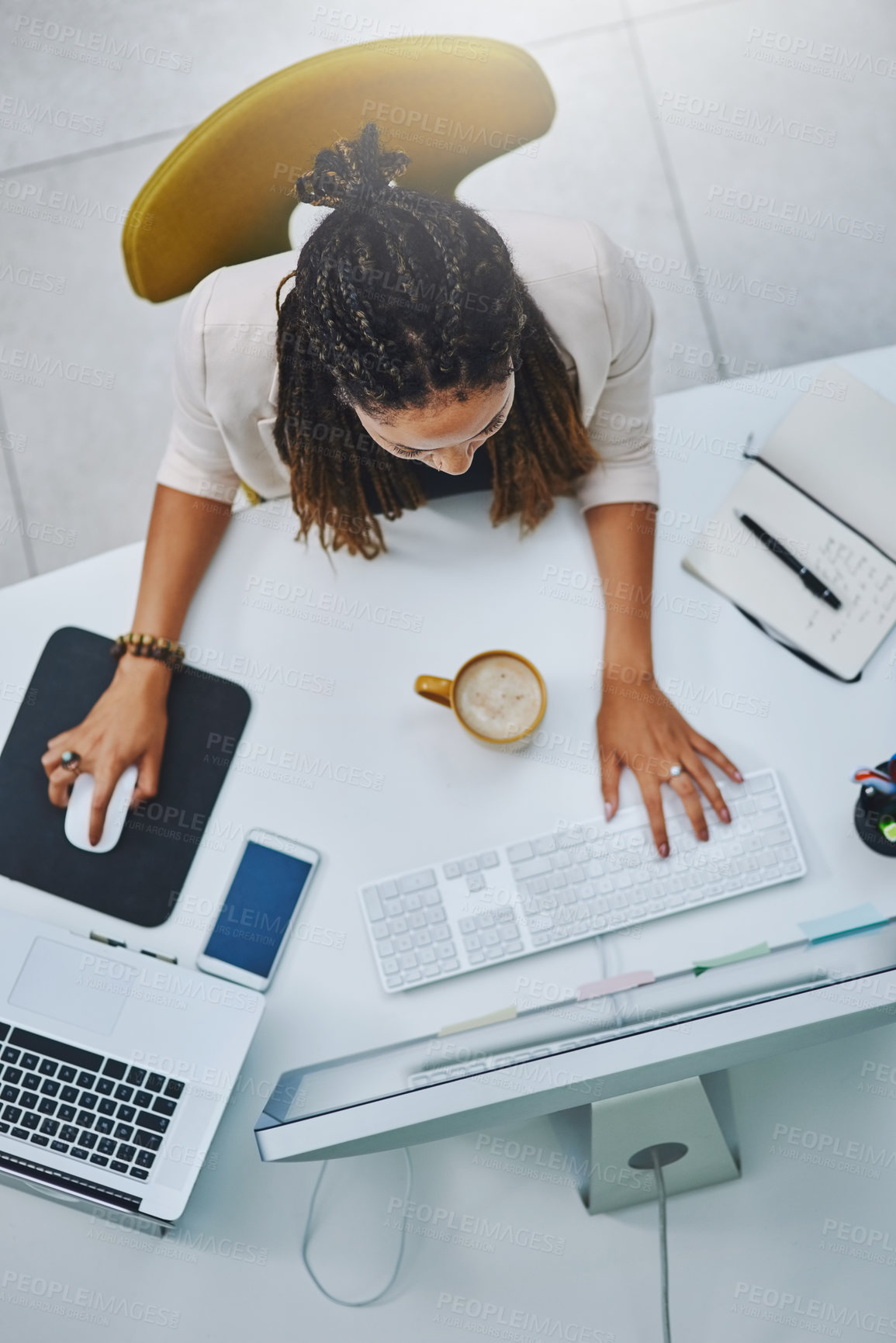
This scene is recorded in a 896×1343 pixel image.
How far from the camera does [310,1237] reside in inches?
39.6

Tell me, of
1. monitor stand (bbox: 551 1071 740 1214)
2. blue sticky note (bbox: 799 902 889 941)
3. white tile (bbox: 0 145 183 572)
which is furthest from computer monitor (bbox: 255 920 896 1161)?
white tile (bbox: 0 145 183 572)

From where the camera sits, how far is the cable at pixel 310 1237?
1.00m

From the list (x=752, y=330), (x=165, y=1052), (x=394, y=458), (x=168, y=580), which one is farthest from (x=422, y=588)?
(x=752, y=330)

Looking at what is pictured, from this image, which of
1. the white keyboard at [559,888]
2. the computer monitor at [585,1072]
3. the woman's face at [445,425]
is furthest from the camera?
the white keyboard at [559,888]

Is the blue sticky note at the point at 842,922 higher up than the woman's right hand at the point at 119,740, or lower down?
lower down

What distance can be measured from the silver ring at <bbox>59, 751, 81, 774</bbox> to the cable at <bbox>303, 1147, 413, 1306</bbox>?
481mm

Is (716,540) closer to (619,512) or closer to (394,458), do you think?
(619,512)

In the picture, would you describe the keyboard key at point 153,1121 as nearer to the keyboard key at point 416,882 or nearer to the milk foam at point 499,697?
the keyboard key at point 416,882

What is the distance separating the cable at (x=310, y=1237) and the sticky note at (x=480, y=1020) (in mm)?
135

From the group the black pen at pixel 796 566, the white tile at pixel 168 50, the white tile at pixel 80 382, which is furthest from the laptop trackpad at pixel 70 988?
the white tile at pixel 168 50

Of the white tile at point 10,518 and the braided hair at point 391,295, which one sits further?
the white tile at point 10,518

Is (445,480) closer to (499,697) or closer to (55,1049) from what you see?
(499,697)

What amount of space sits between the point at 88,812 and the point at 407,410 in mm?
559

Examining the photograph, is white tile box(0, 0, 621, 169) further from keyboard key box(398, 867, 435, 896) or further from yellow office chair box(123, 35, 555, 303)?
keyboard key box(398, 867, 435, 896)
